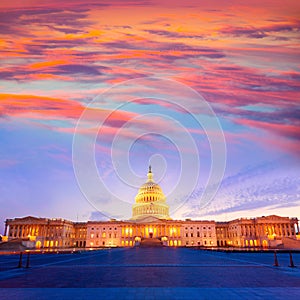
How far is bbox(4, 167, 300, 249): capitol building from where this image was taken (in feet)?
440

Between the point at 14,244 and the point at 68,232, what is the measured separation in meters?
63.1

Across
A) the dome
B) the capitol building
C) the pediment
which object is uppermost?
the dome

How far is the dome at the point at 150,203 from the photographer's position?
158 m

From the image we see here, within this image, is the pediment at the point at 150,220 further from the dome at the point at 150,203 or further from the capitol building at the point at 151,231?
the dome at the point at 150,203

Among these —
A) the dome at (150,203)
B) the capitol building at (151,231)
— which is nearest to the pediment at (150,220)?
the capitol building at (151,231)

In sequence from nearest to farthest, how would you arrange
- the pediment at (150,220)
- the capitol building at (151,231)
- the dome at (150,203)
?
1. the capitol building at (151,231)
2. the pediment at (150,220)
3. the dome at (150,203)

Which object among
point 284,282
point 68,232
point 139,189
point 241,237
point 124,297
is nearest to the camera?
point 124,297

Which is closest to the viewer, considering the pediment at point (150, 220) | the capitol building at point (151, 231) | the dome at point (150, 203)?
the capitol building at point (151, 231)

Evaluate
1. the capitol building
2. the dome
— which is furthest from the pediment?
the dome

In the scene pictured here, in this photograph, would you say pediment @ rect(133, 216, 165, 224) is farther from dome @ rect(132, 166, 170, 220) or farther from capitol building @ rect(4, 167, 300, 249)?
dome @ rect(132, 166, 170, 220)

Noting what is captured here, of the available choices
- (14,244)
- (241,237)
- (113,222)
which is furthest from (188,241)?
(14,244)

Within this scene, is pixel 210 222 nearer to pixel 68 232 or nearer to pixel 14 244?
pixel 68 232

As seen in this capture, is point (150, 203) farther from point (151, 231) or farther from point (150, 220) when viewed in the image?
point (151, 231)

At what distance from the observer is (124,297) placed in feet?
33.6
